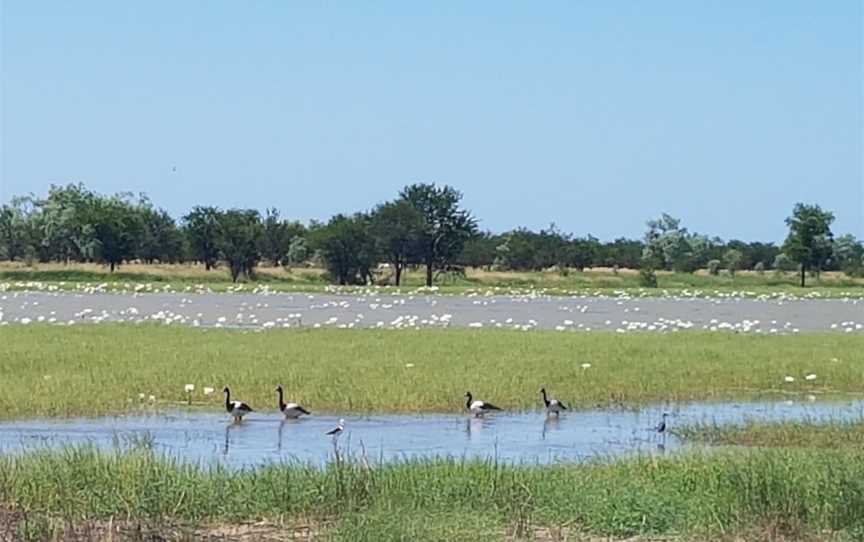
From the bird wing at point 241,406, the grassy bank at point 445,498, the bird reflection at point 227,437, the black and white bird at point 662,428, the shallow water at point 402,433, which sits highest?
the grassy bank at point 445,498

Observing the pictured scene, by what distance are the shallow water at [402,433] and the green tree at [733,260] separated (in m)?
87.8

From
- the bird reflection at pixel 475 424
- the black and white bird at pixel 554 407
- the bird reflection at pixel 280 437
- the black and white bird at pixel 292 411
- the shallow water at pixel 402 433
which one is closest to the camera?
the shallow water at pixel 402 433

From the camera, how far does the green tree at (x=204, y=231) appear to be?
91.0m

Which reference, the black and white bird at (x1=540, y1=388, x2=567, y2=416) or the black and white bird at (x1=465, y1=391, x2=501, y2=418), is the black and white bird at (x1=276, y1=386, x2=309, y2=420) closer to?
the black and white bird at (x1=465, y1=391, x2=501, y2=418)

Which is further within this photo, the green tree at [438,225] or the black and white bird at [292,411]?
the green tree at [438,225]

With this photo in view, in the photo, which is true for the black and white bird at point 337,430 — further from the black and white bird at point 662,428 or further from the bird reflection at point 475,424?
the black and white bird at point 662,428

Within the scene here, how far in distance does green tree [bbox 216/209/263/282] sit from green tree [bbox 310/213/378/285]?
17.1 feet

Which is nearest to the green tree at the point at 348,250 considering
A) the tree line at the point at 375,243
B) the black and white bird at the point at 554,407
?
the tree line at the point at 375,243

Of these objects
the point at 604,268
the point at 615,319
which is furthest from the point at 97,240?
Result: the point at 615,319

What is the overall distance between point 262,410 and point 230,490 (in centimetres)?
822

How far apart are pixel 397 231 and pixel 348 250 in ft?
11.2

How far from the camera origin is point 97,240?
3738 inches

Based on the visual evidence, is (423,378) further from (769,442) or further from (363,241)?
(363,241)

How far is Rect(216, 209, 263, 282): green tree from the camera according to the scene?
8825cm
